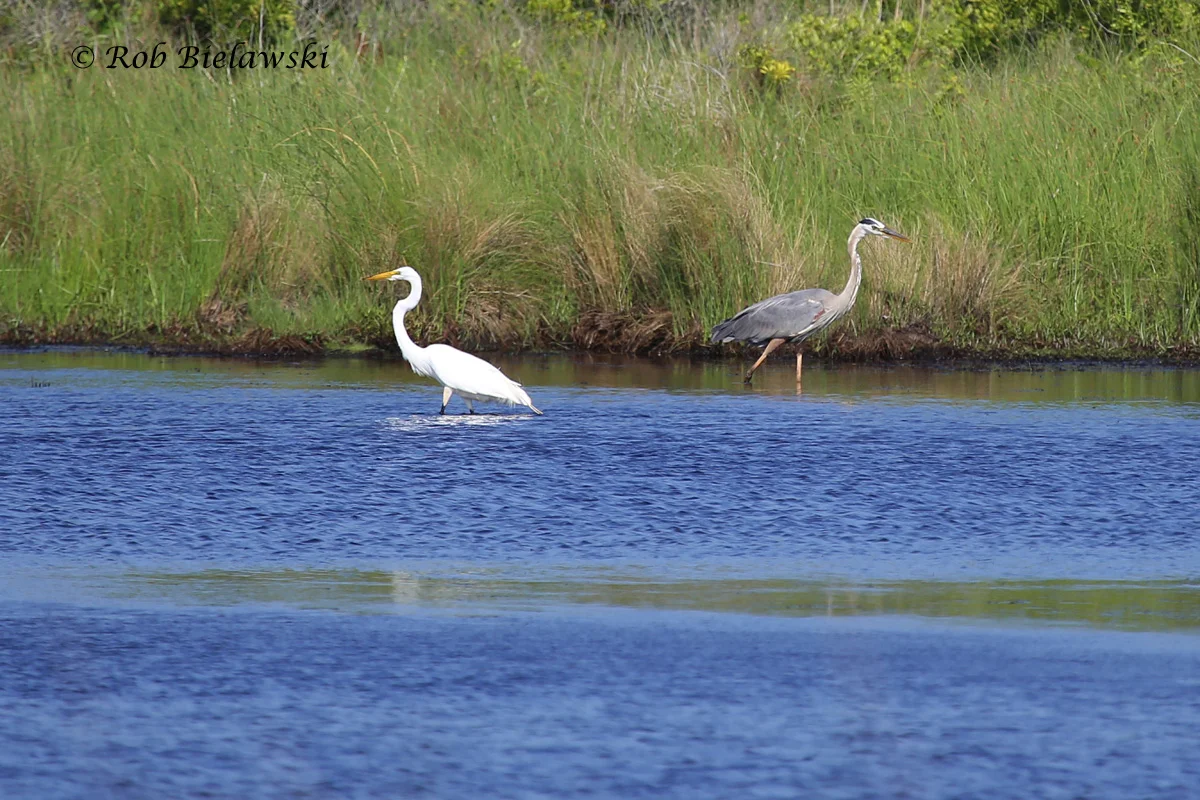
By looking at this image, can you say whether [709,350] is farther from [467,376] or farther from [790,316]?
[467,376]

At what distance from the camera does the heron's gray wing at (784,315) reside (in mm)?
12086

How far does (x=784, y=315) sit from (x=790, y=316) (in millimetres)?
40

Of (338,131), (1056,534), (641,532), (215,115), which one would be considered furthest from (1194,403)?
(215,115)

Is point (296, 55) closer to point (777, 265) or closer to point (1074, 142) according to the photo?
point (777, 265)

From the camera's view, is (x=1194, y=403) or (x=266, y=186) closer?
(x=1194, y=403)

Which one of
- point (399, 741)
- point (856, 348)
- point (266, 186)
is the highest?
point (266, 186)

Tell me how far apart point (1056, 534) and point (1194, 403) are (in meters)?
4.05

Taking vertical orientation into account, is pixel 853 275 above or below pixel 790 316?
above

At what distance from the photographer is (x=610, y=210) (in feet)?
44.5

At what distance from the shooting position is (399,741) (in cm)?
436

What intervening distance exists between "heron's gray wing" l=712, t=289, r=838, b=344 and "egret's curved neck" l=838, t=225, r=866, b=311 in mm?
119

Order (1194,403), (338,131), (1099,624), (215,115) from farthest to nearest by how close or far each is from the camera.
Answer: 1. (215,115)
2. (338,131)
3. (1194,403)
4. (1099,624)

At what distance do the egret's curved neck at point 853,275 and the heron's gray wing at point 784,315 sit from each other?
0.12 m

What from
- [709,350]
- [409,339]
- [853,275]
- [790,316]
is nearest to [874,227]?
[853,275]
